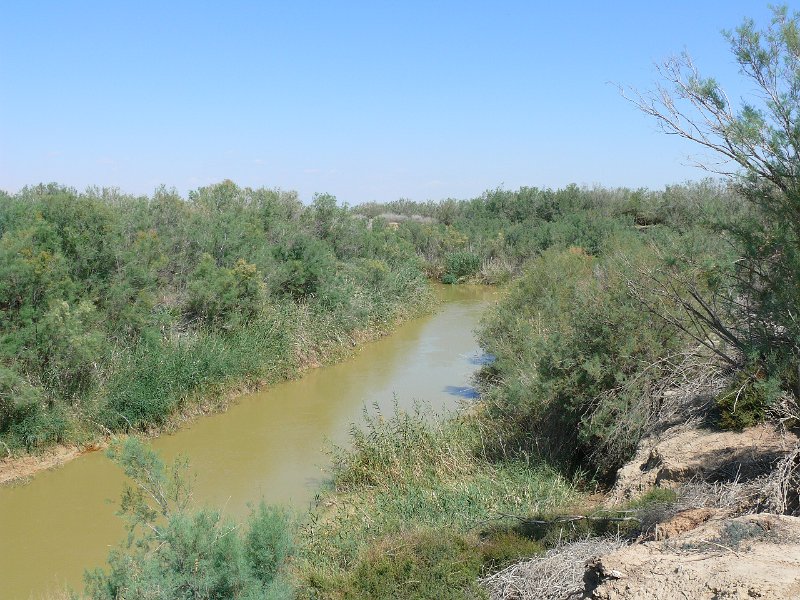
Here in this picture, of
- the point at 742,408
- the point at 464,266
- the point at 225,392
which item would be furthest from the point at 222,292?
the point at 464,266

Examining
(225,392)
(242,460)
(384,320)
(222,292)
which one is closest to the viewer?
(242,460)

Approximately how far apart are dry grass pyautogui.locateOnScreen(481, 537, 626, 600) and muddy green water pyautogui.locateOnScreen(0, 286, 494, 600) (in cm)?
414

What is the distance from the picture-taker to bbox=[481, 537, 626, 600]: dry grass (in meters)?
5.68

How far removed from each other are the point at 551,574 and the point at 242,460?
8308mm

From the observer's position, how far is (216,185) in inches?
1009

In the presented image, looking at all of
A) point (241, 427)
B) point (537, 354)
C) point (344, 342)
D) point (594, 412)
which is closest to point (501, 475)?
point (594, 412)

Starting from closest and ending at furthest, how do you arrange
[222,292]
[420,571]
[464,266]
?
[420,571] < [222,292] < [464,266]

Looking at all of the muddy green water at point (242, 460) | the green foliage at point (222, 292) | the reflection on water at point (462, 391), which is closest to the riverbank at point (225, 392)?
the muddy green water at point (242, 460)

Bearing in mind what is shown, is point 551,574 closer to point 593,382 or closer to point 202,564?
point 202,564

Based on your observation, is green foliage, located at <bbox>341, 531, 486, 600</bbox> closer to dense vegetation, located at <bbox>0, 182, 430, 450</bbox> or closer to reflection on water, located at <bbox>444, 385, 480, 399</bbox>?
dense vegetation, located at <bbox>0, 182, 430, 450</bbox>

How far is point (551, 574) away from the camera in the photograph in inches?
232

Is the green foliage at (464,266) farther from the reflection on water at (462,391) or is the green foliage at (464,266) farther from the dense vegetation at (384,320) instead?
the reflection on water at (462,391)

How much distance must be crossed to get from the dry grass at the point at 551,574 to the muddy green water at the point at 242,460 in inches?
163

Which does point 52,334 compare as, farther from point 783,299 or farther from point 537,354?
point 783,299
